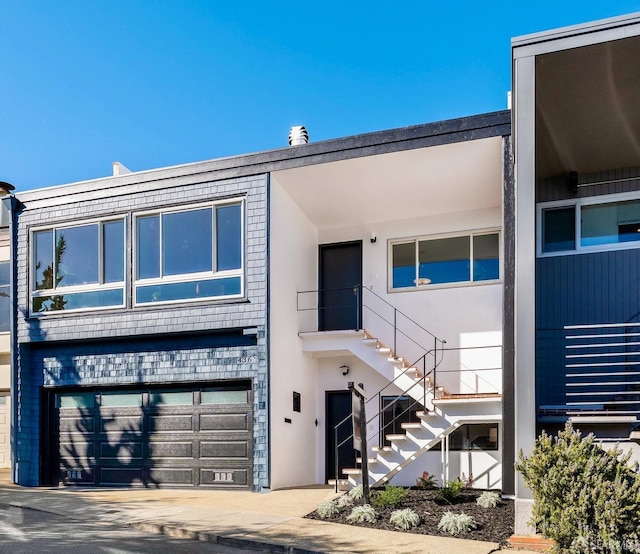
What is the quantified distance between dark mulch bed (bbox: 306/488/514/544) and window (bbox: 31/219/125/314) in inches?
258

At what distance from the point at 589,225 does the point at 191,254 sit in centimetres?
710

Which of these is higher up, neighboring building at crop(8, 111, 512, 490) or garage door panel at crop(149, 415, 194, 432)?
neighboring building at crop(8, 111, 512, 490)

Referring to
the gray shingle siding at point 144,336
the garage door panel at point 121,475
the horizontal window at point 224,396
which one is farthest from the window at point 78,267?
the garage door panel at point 121,475

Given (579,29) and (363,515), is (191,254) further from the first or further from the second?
(579,29)

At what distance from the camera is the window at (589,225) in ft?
38.2

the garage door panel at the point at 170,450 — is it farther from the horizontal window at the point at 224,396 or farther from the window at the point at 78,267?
the window at the point at 78,267

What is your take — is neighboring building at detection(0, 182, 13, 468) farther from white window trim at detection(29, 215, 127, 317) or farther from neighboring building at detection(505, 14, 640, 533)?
neighboring building at detection(505, 14, 640, 533)

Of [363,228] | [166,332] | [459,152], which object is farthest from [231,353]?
[459,152]

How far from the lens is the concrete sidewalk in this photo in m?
8.40

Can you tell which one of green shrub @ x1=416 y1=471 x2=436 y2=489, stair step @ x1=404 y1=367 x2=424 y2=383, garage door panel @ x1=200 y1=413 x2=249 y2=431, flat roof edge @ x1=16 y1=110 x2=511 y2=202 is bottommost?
green shrub @ x1=416 y1=471 x2=436 y2=489

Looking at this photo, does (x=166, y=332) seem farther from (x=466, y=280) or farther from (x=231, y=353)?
(x=466, y=280)

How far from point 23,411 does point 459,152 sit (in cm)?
993

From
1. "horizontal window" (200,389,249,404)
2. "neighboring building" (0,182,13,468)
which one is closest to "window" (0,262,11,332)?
"neighboring building" (0,182,13,468)

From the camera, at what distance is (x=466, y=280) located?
46.1 feet
